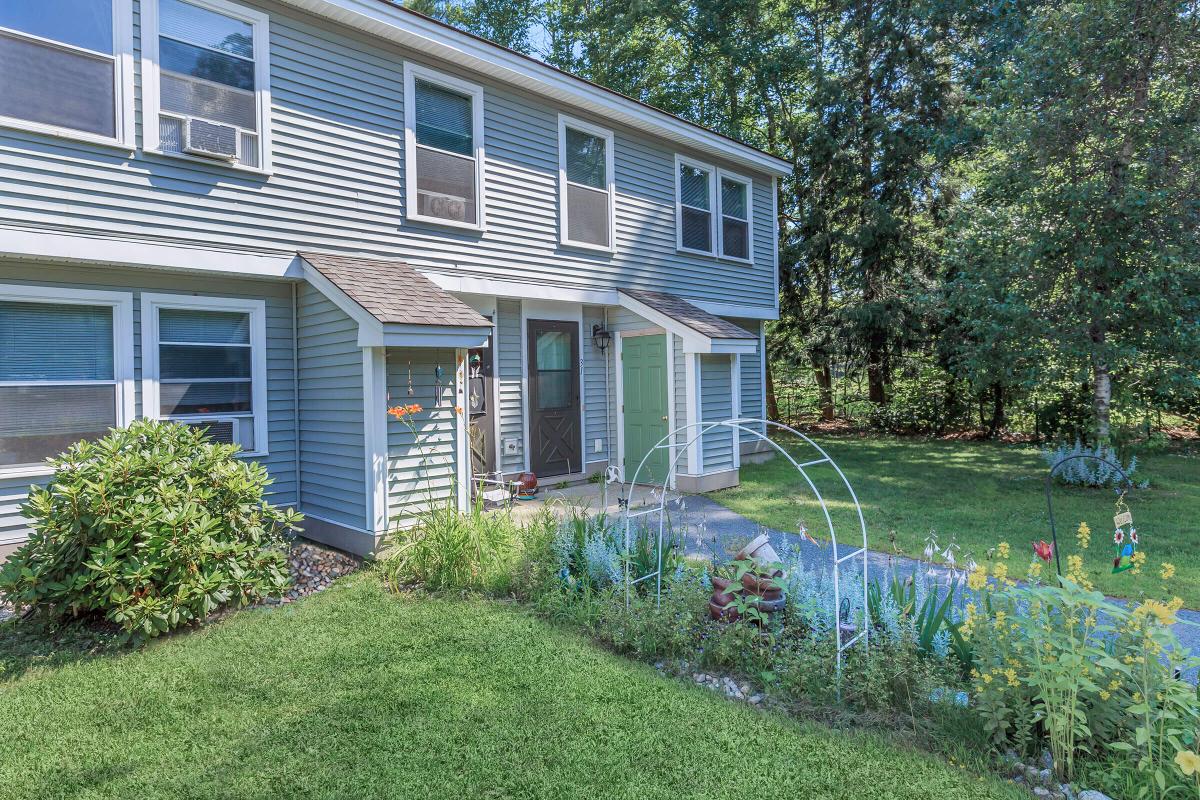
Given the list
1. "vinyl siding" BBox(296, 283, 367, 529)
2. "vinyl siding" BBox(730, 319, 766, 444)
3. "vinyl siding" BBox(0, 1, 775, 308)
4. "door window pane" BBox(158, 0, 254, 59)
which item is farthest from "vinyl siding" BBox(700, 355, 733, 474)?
"door window pane" BBox(158, 0, 254, 59)

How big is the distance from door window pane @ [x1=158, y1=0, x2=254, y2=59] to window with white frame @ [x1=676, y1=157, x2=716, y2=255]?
6103 mm

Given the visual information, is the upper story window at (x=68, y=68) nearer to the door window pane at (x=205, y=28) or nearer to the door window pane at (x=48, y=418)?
the door window pane at (x=205, y=28)

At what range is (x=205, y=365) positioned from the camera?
5938mm

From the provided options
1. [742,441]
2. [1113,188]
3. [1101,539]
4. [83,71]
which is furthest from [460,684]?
[1113,188]

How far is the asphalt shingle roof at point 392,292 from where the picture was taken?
548cm

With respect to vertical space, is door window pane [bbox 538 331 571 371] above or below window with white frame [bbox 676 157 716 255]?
below

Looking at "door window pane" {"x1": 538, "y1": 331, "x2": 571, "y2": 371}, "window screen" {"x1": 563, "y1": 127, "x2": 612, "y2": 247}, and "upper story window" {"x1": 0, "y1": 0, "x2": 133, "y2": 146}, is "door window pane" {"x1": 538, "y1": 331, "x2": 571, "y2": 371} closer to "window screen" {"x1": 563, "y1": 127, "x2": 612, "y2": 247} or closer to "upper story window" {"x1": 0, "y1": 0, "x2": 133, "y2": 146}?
"window screen" {"x1": 563, "y1": 127, "x2": 612, "y2": 247}

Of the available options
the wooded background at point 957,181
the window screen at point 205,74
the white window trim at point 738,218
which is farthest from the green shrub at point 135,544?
the wooded background at point 957,181

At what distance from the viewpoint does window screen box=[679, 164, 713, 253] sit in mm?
10266

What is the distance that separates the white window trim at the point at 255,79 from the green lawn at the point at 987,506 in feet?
20.2

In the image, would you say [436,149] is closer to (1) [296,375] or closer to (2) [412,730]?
(1) [296,375]

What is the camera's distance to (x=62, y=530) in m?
3.90

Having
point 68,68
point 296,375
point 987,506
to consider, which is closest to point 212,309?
point 296,375

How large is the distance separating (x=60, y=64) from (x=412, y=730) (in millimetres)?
5633
